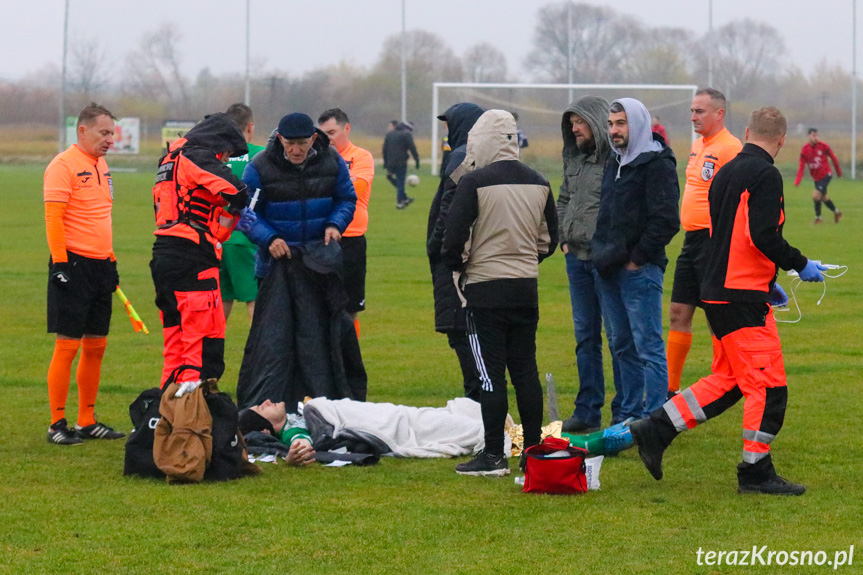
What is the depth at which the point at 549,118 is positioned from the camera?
43094 millimetres

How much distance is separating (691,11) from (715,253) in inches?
1856

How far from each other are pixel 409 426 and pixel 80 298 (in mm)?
2209

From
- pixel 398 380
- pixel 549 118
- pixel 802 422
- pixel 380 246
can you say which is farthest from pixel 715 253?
pixel 549 118

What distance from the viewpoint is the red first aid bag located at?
5.75 m

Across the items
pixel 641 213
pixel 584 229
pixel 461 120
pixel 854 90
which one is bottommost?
pixel 584 229

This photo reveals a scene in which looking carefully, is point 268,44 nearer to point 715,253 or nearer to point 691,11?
point 691,11

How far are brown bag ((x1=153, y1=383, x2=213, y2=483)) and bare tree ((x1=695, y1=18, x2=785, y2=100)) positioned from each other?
46.3 meters

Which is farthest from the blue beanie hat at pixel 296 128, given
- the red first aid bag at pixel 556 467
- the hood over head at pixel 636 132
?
the red first aid bag at pixel 556 467

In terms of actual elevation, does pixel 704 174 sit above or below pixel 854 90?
below

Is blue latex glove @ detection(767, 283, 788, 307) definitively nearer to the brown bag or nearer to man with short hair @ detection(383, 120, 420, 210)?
the brown bag

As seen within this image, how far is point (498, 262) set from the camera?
243 inches

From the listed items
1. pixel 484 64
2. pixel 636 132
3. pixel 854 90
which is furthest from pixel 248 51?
pixel 636 132

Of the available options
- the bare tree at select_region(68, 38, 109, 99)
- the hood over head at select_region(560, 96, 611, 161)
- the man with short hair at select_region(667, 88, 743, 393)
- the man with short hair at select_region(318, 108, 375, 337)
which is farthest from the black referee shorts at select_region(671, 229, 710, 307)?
the bare tree at select_region(68, 38, 109, 99)

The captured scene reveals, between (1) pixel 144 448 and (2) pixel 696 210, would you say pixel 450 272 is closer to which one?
(2) pixel 696 210
